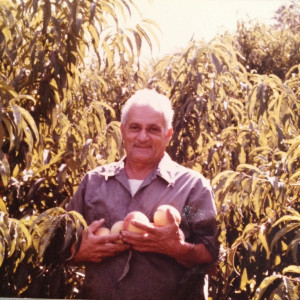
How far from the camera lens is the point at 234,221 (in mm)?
1429

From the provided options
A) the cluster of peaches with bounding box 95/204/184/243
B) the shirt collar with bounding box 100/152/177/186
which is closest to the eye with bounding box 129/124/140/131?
the shirt collar with bounding box 100/152/177/186

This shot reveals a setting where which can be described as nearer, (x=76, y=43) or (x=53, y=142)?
(x=76, y=43)

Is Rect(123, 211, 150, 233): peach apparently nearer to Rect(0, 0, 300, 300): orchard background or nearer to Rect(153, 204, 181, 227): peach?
Rect(153, 204, 181, 227): peach

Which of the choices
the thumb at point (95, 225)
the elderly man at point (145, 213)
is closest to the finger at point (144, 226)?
the elderly man at point (145, 213)

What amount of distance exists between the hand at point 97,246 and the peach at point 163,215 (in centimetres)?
10

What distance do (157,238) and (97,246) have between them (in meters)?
0.15

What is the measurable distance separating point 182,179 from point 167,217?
139mm

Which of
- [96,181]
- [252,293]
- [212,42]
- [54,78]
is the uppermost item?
A: [212,42]

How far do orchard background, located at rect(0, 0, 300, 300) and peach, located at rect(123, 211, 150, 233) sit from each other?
0.13m

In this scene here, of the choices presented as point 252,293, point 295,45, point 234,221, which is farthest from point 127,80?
point 295,45

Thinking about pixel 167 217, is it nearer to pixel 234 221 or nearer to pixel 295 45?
pixel 234 221

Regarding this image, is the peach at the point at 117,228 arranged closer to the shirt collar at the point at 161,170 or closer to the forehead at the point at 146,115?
the shirt collar at the point at 161,170

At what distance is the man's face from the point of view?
1.21 metres

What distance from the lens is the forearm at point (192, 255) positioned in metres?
1.11
